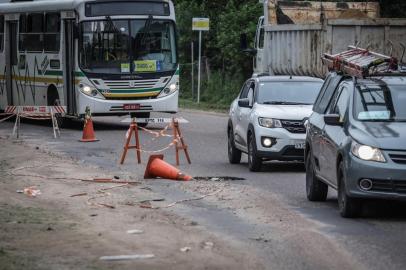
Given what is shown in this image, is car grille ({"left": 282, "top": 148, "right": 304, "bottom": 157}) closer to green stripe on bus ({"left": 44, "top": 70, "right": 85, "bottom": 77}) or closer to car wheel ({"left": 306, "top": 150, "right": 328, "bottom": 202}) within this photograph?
car wheel ({"left": 306, "top": 150, "right": 328, "bottom": 202})

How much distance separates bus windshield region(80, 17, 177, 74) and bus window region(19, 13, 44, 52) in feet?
9.76

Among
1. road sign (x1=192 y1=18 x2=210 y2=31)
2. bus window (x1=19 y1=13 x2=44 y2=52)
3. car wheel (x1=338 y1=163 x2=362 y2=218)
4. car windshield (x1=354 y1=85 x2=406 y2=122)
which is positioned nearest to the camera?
car wheel (x1=338 y1=163 x2=362 y2=218)

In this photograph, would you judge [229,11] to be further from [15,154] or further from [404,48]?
[15,154]

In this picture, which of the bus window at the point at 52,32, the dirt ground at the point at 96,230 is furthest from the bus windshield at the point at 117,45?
the dirt ground at the point at 96,230

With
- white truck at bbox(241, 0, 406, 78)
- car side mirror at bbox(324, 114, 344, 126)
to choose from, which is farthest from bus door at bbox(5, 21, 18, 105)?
car side mirror at bbox(324, 114, 344, 126)

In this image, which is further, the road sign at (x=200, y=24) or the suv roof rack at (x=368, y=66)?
the road sign at (x=200, y=24)

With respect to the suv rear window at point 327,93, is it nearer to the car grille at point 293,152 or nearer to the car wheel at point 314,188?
the car wheel at point 314,188

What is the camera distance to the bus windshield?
1122 inches

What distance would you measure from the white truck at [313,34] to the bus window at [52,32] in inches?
208

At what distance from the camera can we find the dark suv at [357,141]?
12258 mm

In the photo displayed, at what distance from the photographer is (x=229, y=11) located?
1720 inches

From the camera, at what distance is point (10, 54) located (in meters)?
33.1

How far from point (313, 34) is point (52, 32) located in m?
8.37

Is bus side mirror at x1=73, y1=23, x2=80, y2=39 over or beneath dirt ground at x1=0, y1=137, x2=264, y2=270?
over
